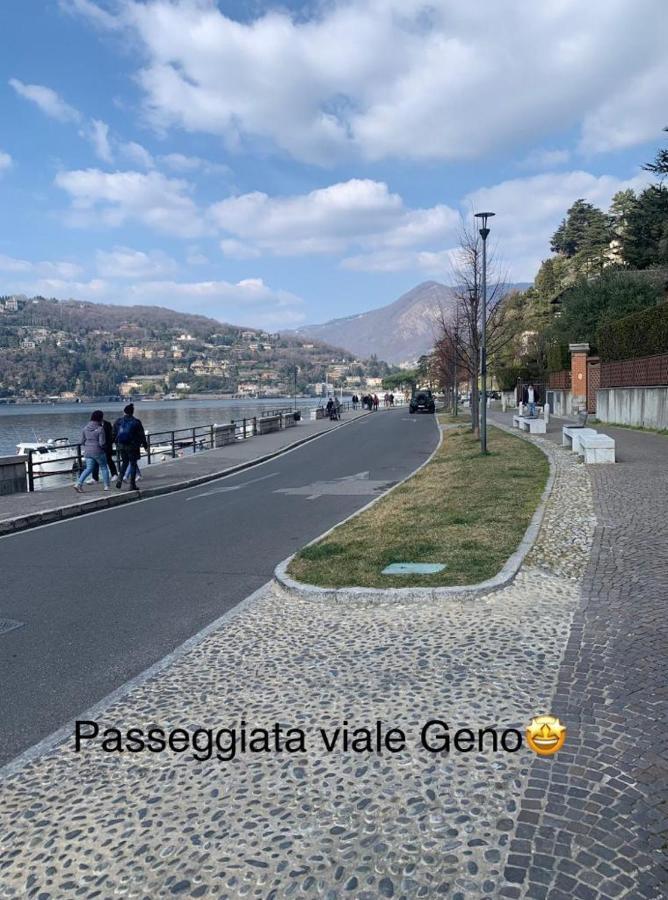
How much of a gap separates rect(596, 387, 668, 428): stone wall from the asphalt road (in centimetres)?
1118

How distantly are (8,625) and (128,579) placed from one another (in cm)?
172

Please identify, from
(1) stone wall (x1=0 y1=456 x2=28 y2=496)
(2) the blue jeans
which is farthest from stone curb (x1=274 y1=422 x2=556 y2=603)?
(1) stone wall (x1=0 y1=456 x2=28 y2=496)

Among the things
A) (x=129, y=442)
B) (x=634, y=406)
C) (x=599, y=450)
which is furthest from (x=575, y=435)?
(x=129, y=442)

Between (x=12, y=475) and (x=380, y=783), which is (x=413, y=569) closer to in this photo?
(x=380, y=783)

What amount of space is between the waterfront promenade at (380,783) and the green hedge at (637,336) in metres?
20.4

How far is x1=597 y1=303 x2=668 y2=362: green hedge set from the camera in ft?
76.1

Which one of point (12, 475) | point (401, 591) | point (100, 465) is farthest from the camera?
point (12, 475)

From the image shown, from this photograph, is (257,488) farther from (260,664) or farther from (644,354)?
(644,354)

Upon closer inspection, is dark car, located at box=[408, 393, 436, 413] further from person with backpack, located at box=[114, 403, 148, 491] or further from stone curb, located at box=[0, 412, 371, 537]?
person with backpack, located at box=[114, 403, 148, 491]

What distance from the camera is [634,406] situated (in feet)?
80.5

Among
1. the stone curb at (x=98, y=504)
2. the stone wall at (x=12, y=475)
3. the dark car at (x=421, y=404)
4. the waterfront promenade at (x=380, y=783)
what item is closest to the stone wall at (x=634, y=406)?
the stone curb at (x=98, y=504)

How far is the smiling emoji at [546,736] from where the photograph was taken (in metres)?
3.42

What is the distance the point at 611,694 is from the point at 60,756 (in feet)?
10.6

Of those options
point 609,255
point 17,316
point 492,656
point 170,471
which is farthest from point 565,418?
point 17,316
